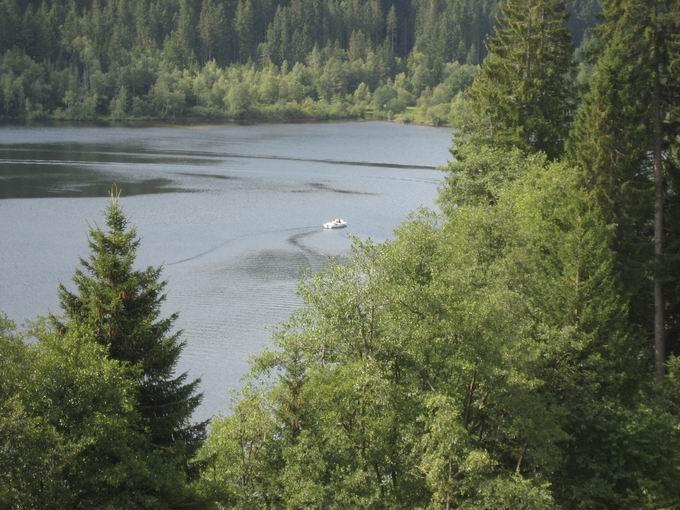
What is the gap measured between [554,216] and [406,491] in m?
14.7

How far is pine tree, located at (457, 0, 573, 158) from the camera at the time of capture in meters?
50.5

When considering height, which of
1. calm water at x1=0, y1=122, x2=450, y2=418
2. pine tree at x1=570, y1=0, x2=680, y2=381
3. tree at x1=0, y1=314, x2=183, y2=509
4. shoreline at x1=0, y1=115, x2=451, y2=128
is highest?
pine tree at x1=570, y1=0, x2=680, y2=381

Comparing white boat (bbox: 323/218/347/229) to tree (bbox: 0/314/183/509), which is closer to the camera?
tree (bbox: 0/314/183/509)

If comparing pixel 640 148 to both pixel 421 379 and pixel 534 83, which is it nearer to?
pixel 421 379

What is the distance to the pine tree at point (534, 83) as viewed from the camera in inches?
1987

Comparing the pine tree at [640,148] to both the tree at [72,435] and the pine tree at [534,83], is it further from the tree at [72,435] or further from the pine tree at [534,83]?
the tree at [72,435]

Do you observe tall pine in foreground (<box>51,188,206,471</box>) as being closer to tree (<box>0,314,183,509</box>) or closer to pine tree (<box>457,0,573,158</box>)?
tree (<box>0,314,183,509</box>)

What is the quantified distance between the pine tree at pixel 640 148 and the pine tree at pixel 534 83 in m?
13.3

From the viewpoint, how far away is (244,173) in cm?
11350

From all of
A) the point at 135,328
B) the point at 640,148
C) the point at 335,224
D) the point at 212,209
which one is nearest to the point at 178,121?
the point at 212,209

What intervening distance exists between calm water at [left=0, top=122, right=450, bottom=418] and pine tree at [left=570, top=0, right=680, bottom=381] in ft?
58.7

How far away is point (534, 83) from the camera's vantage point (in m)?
50.5

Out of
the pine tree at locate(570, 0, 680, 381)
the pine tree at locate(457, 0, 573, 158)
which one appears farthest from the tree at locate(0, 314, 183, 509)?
the pine tree at locate(457, 0, 573, 158)

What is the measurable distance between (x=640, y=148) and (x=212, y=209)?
5859cm
